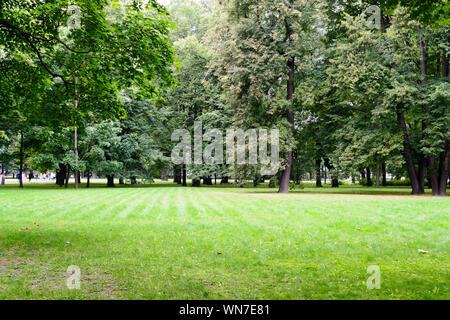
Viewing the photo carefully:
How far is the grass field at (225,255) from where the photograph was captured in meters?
4.76

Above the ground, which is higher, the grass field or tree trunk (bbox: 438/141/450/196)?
tree trunk (bbox: 438/141/450/196)

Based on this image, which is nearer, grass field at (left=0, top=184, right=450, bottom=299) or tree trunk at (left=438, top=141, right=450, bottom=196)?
grass field at (left=0, top=184, right=450, bottom=299)

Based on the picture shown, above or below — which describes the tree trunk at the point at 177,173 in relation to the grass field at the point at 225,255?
above

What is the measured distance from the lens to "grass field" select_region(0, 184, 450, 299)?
15.6ft

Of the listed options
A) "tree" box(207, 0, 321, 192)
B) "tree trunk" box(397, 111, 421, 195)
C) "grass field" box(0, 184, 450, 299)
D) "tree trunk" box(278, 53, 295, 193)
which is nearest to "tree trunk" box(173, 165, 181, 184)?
"tree" box(207, 0, 321, 192)

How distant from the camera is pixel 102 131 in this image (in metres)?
31.6

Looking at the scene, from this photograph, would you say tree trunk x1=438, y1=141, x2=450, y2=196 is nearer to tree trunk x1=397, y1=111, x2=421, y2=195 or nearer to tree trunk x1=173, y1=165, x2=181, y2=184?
tree trunk x1=397, y1=111, x2=421, y2=195

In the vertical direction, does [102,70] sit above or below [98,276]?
above

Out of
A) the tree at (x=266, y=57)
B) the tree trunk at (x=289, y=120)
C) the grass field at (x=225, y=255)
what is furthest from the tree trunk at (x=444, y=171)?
the grass field at (x=225, y=255)

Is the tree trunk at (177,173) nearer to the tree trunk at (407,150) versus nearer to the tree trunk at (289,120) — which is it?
the tree trunk at (289,120)

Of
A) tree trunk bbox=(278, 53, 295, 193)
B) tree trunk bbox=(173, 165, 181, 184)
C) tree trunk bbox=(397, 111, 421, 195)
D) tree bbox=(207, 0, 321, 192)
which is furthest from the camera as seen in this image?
tree trunk bbox=(173, 165, 181, 184)
